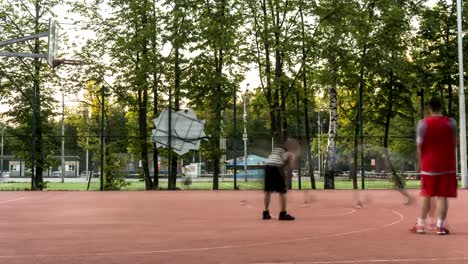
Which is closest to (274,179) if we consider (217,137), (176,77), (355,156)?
(217,137)

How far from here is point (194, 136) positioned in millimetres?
25672

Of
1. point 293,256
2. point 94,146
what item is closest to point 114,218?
point 293,256

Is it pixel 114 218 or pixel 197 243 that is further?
pixel 114 218

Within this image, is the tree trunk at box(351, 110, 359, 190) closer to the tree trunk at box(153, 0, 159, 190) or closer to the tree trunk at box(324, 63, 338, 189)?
the tree trunk at box(324, 63, 338, 189)

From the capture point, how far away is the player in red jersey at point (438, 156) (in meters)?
7.98

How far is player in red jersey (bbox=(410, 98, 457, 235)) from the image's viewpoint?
7980 millimetres

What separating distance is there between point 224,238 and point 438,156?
3254mm

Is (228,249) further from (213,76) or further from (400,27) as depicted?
(400,27)

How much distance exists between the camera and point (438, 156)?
802 cm

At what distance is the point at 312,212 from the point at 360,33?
55.5 ft

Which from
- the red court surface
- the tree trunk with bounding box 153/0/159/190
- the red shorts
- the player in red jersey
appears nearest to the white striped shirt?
the red court surface

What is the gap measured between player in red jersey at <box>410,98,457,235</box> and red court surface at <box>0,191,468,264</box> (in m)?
0.64

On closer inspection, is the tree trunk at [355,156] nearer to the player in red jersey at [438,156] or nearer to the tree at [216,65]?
the tree at [216,65]

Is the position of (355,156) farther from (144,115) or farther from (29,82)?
(29,82)
